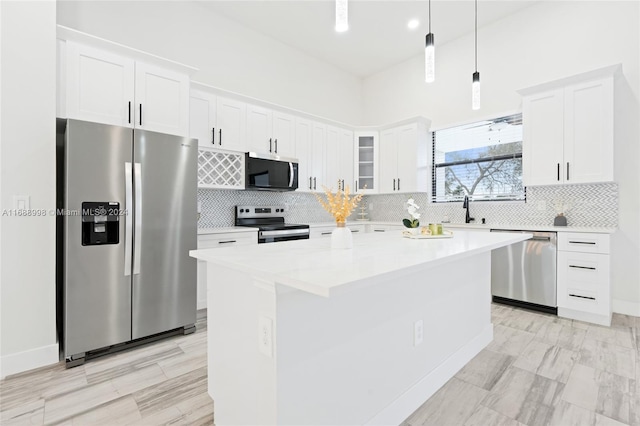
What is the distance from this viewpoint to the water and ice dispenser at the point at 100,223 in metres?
2.28

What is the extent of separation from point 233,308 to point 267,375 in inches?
13.8

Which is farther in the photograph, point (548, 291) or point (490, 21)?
point (490, 21)

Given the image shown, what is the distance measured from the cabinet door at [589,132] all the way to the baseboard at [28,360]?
494 centimetres

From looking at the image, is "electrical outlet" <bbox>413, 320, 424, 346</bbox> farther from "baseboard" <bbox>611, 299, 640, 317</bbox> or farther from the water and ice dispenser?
"baseboard" <bbox>611, 299, 640, 317</bbox>

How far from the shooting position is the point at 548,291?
10.8 feet

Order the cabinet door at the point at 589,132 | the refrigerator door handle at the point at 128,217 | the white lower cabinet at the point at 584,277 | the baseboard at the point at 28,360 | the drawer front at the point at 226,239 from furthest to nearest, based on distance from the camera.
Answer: the drawer front at the point at 226,239, the cabinet door at the point at 589,132, the white lower cabinet at the point at 584,277, the refrigerator door handle at the point at 128,217, the baseboard at the point at 28,360

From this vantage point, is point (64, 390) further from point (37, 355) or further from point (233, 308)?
point (233, 308)

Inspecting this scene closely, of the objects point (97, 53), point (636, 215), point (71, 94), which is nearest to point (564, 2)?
point (636, 215)

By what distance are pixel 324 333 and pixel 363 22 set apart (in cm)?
430

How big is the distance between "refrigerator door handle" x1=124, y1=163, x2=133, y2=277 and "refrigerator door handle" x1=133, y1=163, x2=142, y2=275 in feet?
0.11

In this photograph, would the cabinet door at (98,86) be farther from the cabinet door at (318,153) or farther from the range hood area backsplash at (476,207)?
the cabinet door at (318,153)

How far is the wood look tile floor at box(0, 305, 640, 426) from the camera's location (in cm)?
166

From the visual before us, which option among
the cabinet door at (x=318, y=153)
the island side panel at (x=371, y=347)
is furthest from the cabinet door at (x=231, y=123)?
the island side panel at (x=371, y=347)

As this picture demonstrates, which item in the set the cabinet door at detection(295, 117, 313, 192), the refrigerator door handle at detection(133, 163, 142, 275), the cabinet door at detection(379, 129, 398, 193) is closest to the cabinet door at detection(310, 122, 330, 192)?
the cabinet door at detection(295, 117, 313, 192)
